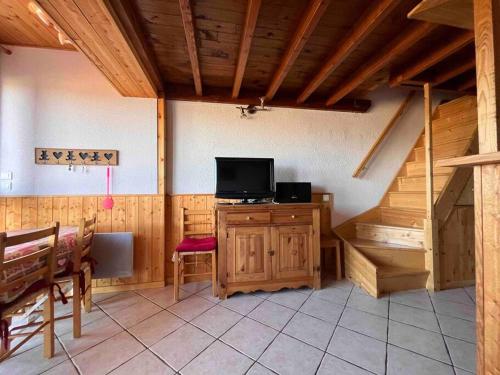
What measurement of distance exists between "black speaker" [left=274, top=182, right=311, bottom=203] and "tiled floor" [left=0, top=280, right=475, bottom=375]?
1.01 m

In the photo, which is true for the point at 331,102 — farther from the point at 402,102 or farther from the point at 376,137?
the point at 402,102

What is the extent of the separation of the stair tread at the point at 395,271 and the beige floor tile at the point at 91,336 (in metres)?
2.39

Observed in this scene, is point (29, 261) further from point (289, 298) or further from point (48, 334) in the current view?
point (289, 298)

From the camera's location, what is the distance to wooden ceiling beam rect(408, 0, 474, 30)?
0.72 m

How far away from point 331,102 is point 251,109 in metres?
1.05

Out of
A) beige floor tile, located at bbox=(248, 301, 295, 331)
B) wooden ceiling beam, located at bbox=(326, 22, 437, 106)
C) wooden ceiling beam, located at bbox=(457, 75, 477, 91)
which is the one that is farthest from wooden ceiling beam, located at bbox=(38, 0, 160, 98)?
wooden ceiling beam, located at bbox=(457, 75, 477, 91)

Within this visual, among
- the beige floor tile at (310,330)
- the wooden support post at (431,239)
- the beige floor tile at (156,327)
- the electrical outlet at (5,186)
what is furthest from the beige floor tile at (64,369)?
the wooden support post at (431,239)

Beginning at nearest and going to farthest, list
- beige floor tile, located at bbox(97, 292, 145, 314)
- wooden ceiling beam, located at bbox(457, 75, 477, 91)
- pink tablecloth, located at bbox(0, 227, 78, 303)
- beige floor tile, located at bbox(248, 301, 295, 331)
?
pink tablecloth, located at bbox(0, 227, 78, 303), beige floor tile, located at bbox(248, 301, 295, 331), beige floor tile, located at bbox(97, 292, 145, 314), wooden ceiling beam, located at bbox(457, 75, 477, 91)

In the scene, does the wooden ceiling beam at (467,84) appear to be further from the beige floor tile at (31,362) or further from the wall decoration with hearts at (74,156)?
the beige floor tile at (31,362)

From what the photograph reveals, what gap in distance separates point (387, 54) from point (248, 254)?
219 centimetres

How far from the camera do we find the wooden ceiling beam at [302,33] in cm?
130

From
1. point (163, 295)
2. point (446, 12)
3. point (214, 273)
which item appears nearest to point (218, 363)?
point (214, 273)

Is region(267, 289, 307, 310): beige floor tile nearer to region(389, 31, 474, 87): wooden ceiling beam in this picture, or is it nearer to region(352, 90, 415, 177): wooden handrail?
region(352, 90, 415, 177): wooden handrail

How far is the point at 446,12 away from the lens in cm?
77
